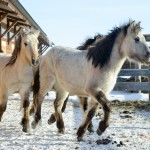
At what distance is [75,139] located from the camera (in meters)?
5.43

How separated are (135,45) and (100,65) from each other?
2.09 feet

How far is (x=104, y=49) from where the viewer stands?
5.54 metres

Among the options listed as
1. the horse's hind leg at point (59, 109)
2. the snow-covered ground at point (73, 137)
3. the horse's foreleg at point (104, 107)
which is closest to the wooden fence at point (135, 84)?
the snow-covered ground at point (73, 137)

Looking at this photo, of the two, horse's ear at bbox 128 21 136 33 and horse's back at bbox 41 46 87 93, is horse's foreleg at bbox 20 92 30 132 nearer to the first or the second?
horse's back at bbox 41 46 87 93

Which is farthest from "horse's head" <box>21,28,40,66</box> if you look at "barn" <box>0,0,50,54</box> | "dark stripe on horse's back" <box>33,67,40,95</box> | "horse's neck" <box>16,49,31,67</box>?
"barn" <box>0,0,50,54</box>

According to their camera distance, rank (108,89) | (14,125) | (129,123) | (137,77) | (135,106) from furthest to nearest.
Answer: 1. (137,77)
2. (135,106)
3. (129,123)
4. (14,125)
5. (108,89)

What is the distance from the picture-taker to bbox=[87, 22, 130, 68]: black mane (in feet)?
17.9

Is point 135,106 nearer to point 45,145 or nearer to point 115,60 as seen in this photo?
point 115,60

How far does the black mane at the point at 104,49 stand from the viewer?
545 centimetres

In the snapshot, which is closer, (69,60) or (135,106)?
(69,60)

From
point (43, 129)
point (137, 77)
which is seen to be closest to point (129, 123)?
point (43, 129)

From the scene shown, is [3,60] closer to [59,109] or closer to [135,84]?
[59,109]

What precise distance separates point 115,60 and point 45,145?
1733 mm

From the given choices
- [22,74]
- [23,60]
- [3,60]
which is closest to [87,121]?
[22,74]
